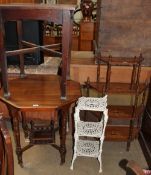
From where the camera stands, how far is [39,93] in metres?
1.81

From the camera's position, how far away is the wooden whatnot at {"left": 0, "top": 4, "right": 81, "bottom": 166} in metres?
1.45

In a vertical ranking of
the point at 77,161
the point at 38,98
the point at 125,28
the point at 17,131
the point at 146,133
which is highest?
the point at 125,28

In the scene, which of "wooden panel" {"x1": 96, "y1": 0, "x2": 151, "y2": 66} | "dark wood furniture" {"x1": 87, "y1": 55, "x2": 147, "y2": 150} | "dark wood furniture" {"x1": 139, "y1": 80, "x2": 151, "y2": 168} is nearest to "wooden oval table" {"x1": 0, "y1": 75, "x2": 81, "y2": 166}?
"dark wood furniture" {"x1": 87, "y1": 55, "x2": 147, "y2": 150}

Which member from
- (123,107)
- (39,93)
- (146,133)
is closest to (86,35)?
(123,107)

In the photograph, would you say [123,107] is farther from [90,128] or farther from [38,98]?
[38,98]

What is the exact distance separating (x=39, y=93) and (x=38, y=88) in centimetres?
9

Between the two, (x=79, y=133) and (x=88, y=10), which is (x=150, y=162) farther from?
(x=88, y=10)

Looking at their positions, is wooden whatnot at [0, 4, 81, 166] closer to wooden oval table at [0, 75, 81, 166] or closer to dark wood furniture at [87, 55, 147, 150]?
wooden oval table at [0, 75, 81, 166]

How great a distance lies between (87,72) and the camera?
7.62 ft

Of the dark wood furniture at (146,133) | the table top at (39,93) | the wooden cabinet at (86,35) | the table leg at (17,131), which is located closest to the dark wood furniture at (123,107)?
the dark wood furniture at (146,133)

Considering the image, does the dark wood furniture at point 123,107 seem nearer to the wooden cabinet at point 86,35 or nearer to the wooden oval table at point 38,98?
the wooden oval table at point 38,98

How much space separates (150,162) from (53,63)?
134cm

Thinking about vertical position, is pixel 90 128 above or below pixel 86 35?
below

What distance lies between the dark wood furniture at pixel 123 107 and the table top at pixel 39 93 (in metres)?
0.29
